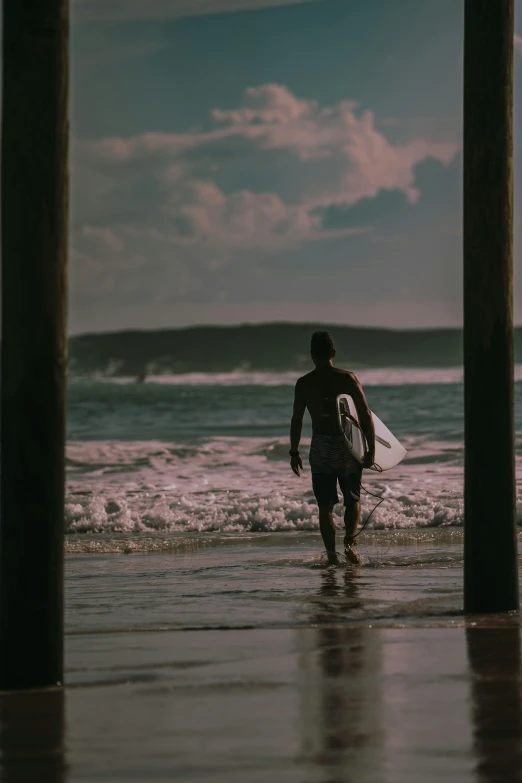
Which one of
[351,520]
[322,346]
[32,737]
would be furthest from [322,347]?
[32,737]

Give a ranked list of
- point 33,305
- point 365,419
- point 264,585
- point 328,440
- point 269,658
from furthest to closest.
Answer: point 328,440
point 365,419
point 264,585
point 269,658
point 33,305

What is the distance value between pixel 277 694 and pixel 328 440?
16.2 ft

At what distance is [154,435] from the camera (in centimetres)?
3384

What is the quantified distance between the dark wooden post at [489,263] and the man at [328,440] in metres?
3.15

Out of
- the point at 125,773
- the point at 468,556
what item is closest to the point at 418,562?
the point at 468,556

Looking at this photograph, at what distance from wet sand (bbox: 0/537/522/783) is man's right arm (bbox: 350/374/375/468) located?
1.61 m

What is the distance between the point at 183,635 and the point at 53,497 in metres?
1.61

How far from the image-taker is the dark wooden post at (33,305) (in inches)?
193

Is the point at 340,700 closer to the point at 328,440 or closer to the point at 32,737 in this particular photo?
the point at 32,737

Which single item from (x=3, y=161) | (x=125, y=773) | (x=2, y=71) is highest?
(x=2, y=71)

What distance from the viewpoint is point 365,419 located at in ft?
31.2

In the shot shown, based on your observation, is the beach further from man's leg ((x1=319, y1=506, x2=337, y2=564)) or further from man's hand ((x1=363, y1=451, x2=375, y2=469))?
man's hand ((x1=363, y1=451, x2=375, y2=469))

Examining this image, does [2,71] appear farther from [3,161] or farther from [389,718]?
[389,718]

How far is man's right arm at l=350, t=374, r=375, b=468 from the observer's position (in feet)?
31.2
